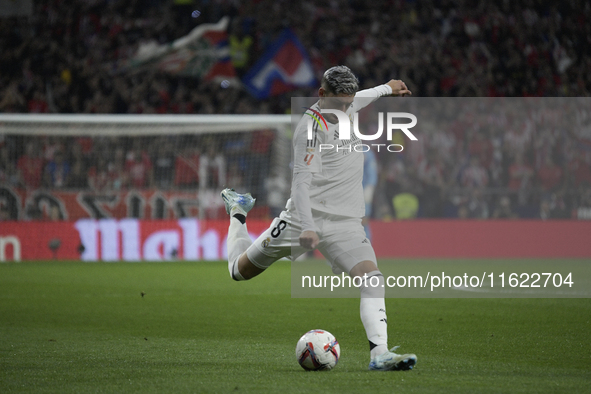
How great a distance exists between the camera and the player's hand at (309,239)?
4633mm

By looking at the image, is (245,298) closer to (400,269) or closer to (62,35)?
(400,269)

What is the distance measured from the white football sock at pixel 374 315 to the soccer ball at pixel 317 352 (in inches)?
9.6

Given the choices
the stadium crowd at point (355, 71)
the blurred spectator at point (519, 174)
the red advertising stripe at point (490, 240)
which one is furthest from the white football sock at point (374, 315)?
the blurred spectator at point (519, 174)

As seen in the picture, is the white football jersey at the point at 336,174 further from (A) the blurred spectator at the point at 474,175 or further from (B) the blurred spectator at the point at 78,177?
(B) the blurred spectator at the point at 78,177

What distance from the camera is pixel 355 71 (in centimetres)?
2075

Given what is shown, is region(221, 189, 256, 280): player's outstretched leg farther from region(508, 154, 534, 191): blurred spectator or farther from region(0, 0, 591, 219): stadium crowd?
region(508, 154, 534, 191): blurred spectator

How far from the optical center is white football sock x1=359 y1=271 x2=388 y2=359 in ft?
15.4

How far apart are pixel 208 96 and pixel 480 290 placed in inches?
463

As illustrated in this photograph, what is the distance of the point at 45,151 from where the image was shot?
16594 mm

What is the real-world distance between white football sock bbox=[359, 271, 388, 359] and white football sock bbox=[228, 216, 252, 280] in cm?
128

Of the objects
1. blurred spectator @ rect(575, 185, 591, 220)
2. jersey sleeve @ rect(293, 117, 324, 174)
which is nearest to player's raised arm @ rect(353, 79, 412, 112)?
jersey sleeve @ rect(293, 117, 324, 174)

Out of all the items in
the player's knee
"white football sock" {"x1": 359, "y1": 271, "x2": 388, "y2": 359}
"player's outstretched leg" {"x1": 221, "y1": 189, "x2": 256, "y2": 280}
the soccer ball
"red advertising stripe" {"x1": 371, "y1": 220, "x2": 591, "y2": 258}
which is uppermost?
"player's outstretched leg" {"x1": 221, "y1": 189, "x2": 256, "y2": 280}

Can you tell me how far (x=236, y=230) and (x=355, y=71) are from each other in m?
15.2

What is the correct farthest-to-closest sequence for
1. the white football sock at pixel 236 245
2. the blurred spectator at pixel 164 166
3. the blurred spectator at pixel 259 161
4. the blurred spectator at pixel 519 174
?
1. the blurred spectator at pixel 259 161
2. the blurred spectator at pixel 164 166
3. the blurred spectator at pixel 519 174
4. the white football sock at pixel 236 245
